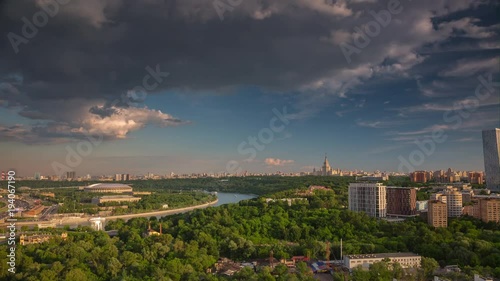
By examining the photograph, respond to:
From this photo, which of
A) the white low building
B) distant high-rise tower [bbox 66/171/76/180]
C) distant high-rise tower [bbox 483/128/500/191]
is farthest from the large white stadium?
the white low building

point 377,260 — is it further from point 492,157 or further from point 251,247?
point 492,157

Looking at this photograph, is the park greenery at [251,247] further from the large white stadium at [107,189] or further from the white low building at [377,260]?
the large white stadium at [107,189]

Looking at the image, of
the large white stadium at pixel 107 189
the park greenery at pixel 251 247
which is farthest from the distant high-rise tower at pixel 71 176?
the park greenery at pixel 251 247

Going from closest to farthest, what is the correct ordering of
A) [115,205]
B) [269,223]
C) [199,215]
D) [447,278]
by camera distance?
[447,278], [269,223], [199,215], [115,205]

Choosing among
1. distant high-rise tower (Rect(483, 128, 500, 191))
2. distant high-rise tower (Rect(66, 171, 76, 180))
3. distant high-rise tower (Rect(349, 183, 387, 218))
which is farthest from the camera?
distant high-rise tower (Rect(66, 171, 76, 180))

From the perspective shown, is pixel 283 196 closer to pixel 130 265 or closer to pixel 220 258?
pixel 220 258

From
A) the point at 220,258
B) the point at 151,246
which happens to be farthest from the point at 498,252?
the point at 151,246

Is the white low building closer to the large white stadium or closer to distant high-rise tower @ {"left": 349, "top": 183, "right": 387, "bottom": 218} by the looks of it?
distant high-rise tower @ {"left": 349, "top": 183, "right": 387, "bottom": 218}

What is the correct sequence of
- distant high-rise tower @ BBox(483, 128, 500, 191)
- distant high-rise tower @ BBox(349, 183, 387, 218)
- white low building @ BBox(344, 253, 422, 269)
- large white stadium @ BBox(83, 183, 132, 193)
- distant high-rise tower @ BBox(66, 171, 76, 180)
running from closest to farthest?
white low building @ BBox(344, 253, 422, 269) < distant high-rise tower @ BBox(349, 183, 387, 218) < distant high-rise tower @ BBox(483, 128, 500, 191) < large white stadium @ BBox(83, 183, 132, 193) < distant high-rise tower @ BBox(66, 171, 76, 180)
